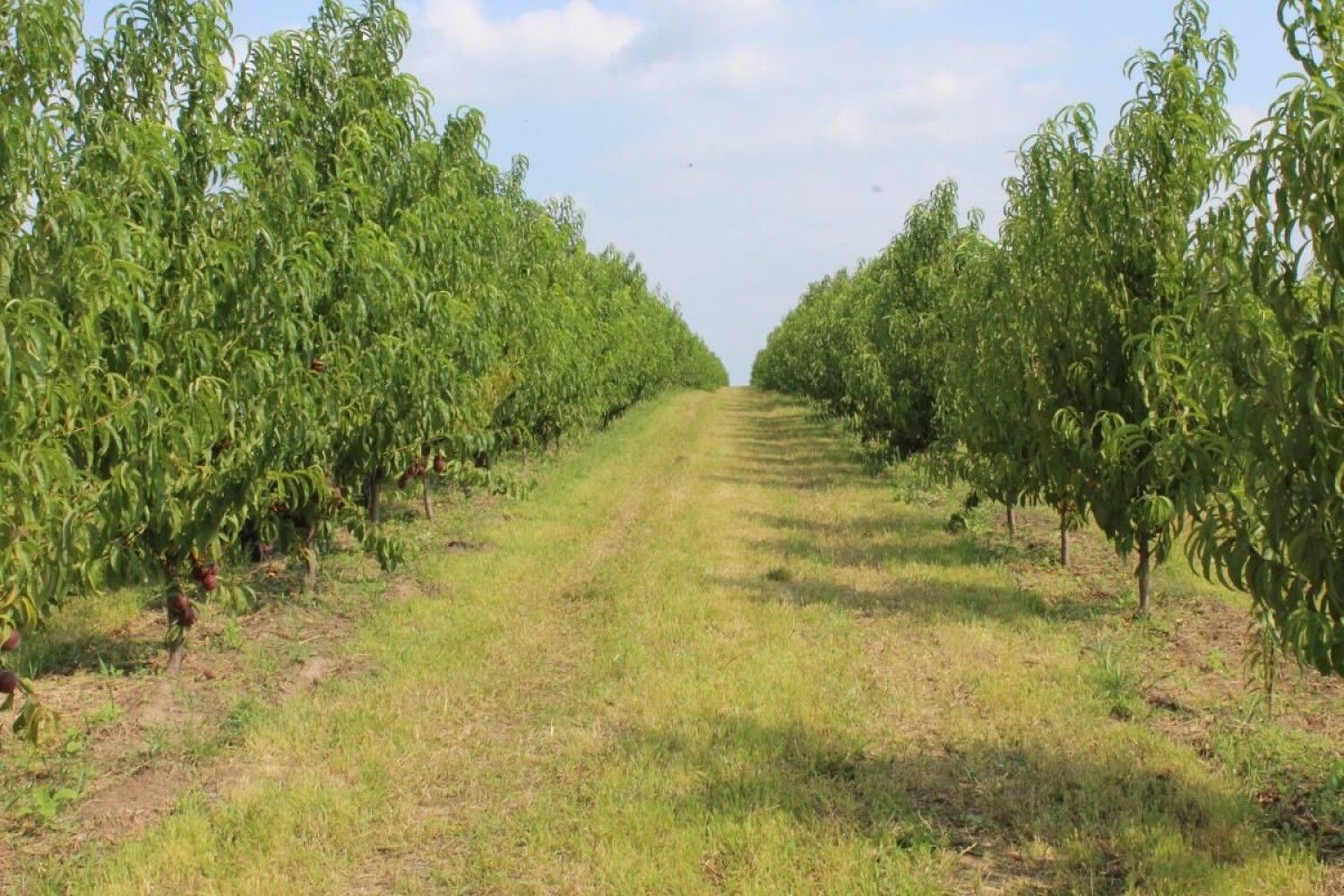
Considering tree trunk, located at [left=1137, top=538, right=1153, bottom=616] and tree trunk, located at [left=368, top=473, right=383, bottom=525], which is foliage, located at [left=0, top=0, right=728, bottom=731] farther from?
tree trunk, located at [left=1137, top=538, right=1153, bottom=616]

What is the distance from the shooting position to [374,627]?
28.0 feet

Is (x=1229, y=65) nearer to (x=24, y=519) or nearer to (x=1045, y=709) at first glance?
(x=1045, y=709)

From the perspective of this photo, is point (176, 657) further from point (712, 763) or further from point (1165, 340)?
point (1165, 340)

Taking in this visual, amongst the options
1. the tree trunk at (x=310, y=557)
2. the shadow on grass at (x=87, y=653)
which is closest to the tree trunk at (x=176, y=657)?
the shadow on grass at (x=87, y=653)

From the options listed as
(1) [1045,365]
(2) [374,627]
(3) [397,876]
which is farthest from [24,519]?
(1) [1045,365]

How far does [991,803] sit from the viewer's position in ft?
16.9

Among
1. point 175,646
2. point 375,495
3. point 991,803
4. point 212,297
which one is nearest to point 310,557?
point 175,646

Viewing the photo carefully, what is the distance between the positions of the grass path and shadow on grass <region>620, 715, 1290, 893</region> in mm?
16

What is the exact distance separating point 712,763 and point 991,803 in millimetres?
1424

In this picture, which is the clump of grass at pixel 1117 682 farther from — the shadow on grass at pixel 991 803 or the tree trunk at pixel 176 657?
the tree trunk at pixel 176 657

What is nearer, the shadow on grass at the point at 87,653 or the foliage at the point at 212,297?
the foliage at the point at 212,297

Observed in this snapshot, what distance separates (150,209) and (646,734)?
416 cm

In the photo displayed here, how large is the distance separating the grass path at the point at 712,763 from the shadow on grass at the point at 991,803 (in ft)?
0.05

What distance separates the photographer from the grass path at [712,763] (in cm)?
446
